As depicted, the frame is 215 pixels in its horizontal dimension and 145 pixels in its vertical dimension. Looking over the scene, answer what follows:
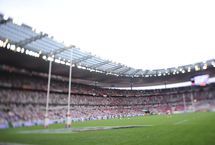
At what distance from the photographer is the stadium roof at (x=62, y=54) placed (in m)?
34.6

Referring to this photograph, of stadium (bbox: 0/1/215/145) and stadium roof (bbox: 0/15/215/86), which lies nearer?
stadium (bbox: 0/1/215/145)

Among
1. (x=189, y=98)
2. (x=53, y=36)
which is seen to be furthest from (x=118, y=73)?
(x=53, y=36)

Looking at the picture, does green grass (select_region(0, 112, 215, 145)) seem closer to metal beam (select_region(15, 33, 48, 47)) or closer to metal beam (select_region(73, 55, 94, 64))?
metal beam (select_region(15, 33, 48, 47))

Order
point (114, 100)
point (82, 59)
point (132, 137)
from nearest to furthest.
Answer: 1. point (132, 137)
2. point (82, 59)
3. point (114, 100)

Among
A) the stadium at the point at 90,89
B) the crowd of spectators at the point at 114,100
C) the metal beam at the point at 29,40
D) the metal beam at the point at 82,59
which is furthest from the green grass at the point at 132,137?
the metal beam at the point at 82,59

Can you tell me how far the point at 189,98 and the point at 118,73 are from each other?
28032 millimetres

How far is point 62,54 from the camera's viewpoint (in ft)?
155

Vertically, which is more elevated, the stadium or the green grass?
the stadium

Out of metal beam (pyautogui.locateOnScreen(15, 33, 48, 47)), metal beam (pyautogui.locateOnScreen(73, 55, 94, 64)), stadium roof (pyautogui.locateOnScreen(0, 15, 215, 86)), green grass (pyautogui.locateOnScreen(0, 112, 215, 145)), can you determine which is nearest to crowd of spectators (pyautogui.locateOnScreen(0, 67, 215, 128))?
stadium roof (pyautogui.locateOnScreen(0, 15, 215, 86))

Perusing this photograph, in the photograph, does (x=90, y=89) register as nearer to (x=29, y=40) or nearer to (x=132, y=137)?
(x=29, y=40)

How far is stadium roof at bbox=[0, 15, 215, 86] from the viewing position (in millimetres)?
34625

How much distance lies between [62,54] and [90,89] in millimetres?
29051

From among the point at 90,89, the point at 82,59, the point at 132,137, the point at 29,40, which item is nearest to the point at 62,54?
the point at 82,59

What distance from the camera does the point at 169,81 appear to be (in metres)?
88.1
